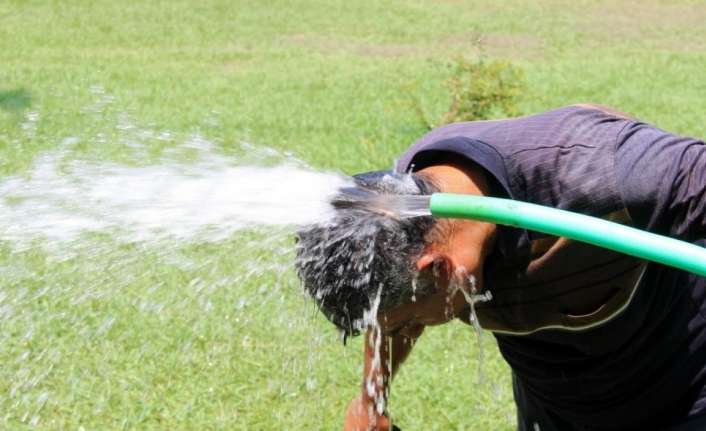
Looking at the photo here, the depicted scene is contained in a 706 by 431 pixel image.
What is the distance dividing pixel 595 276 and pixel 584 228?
507mm

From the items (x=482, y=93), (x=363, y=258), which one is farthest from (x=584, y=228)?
(x=482, y=93)

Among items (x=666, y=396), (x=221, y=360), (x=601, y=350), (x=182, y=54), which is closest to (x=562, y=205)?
(x=601, y=350)

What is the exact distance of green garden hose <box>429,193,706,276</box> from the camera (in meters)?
2.00

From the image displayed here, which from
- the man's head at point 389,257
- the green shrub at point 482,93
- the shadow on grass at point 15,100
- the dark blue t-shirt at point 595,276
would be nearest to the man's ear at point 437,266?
the man's head at point 389,257

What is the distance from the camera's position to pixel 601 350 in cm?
266

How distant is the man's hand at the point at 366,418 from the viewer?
9.86 feet

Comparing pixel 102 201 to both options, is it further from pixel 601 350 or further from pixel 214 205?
pixel 601 350

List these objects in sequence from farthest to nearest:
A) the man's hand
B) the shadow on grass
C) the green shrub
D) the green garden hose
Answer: the shadow on grass, the green shrub, the man's hand, the green garden hose

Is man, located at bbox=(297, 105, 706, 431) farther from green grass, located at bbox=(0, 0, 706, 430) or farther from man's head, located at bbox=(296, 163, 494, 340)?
green grass, located at bbox=(0, 0, 706, 430)

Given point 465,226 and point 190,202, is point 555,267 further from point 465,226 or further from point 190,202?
point 190,202

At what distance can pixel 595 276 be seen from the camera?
8.19 feet

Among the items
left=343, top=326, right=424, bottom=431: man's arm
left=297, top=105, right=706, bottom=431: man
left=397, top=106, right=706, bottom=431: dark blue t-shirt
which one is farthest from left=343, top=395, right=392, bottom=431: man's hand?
left=397, top=106, right=706, bottom=431: dark blue t-shirt

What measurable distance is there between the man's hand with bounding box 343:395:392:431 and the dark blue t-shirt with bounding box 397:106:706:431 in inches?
15.9

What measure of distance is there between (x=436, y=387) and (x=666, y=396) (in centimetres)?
214
